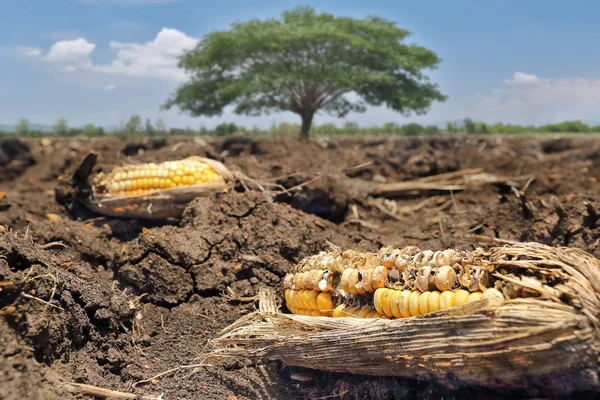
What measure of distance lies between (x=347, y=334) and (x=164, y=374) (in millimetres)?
1437

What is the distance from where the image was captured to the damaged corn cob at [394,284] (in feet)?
10.9

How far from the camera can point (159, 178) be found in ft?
24.5

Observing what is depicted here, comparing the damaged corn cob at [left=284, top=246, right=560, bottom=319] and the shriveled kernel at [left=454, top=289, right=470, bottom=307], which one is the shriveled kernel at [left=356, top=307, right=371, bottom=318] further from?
the shriveled kernel at [left=454, top=289, right=470, bottom=307]

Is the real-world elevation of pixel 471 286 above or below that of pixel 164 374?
above

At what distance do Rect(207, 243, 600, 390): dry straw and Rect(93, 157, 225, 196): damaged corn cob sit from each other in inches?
161

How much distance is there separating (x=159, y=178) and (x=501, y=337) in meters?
5.52

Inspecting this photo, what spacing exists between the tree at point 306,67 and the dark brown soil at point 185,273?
45.5 feet

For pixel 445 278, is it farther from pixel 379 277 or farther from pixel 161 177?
pixel 161 177

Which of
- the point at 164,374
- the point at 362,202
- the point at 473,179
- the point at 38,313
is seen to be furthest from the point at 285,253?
the point at 473,179

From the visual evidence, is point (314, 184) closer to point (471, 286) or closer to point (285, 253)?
point (285, 253)

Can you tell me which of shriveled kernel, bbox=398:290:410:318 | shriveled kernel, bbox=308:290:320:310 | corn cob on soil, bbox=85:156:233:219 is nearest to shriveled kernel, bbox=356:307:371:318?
shriveled kernel, bbox=398:290:410:318

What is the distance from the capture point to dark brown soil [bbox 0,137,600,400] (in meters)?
3.52

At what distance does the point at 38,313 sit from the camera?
11.8 feet

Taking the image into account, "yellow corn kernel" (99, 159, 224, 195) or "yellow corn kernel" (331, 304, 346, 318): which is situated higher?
"yellow corn kernel" (99, 159, 224, 195)
